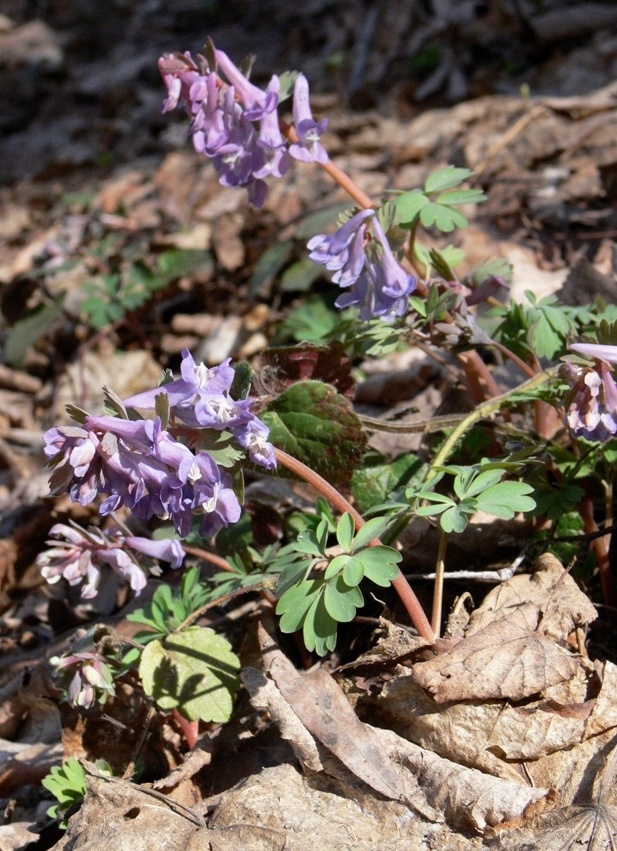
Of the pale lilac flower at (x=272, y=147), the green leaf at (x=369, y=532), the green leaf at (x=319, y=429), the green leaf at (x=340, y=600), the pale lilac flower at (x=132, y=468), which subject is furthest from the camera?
the pale lilac flower at (x=272, y=147)

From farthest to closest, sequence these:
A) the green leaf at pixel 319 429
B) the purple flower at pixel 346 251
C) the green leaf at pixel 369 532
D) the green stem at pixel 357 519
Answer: the green leaf at pixel 319 429 < the purple flower at pixel 346 251 < the green stem at pixel 357 519 < the green leaf at pixel 369 532

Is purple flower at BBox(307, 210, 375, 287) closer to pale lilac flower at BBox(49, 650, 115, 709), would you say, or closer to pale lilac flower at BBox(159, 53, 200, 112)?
pale lilac flower at BBox(159, 53, 200, 112)

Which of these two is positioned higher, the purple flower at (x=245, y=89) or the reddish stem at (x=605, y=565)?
the purple flower at (x=245, y=89)

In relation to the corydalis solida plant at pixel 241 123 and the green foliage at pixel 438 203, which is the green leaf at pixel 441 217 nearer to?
the green foliage at pixel 438 203

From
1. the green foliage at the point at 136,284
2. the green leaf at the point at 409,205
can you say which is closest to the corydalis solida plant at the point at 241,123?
the green leaf at the point at 409,205

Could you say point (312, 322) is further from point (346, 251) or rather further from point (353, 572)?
point (353, 572)

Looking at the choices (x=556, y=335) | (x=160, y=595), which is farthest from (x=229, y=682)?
(x=556, y=335)
